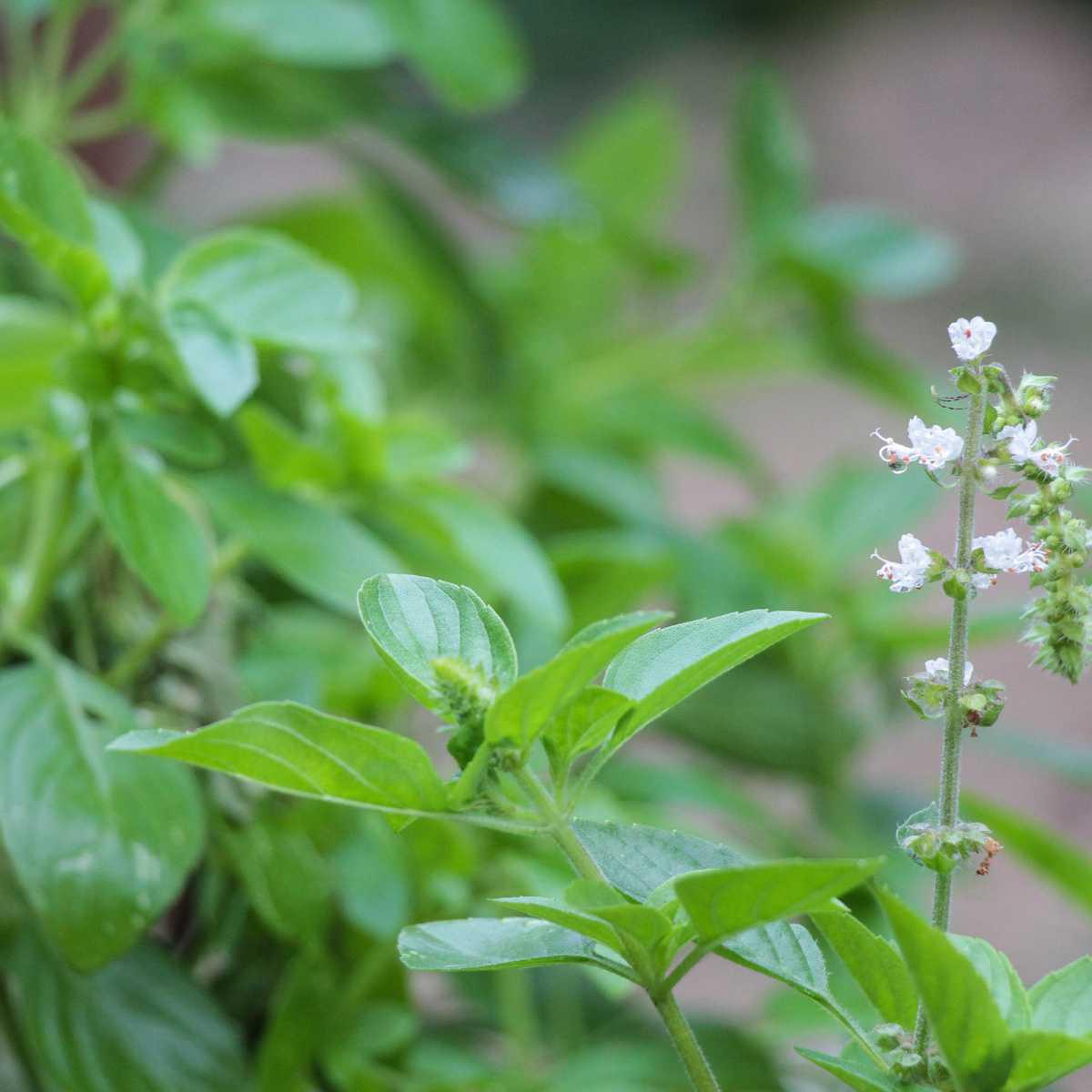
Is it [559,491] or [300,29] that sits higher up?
[300,29]

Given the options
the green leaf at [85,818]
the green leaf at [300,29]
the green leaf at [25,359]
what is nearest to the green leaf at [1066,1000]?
the green leaf at [85,818]

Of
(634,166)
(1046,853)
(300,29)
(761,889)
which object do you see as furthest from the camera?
(634,166)

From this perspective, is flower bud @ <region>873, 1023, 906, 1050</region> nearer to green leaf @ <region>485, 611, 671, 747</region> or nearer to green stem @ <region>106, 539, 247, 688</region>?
green leaf @ <region>485, 611, 671, 747</region>

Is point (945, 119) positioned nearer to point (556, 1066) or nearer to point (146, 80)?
point (146, 80)

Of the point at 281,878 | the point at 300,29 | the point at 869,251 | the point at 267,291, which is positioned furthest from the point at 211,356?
the point at 869,251

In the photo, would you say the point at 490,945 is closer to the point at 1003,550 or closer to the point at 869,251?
the point at 1003,550

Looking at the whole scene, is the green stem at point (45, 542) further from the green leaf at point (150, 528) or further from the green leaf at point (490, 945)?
the green leaf at point (490, 945)

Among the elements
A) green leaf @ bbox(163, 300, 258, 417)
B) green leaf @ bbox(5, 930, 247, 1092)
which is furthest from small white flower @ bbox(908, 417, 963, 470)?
green leaf @ bbox(5, 930, 247, 1092)
